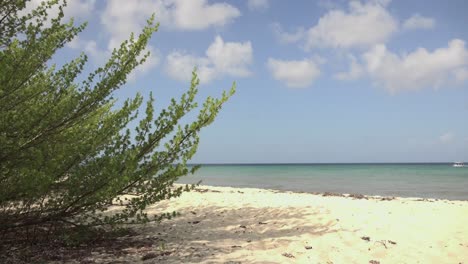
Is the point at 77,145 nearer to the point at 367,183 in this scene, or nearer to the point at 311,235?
the point at 311,235

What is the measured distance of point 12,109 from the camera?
666cm

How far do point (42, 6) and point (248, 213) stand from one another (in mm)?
7496

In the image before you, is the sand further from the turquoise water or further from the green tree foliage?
the turquoise water

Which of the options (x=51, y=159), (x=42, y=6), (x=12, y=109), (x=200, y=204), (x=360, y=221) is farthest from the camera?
(x=200, y=204)

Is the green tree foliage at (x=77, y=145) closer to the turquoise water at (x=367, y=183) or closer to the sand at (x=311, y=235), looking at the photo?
the sand at (x=311, y=235)

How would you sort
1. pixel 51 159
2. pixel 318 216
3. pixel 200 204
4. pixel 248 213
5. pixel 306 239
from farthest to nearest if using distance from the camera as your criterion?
pixel 200 204, pixel 248 213, pixel 318 216, pixel 306 239, pixel 51 159

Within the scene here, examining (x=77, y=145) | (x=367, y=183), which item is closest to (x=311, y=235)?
(x=77, y=145)

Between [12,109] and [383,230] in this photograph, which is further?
[383,230]

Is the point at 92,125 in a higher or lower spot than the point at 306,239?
higher

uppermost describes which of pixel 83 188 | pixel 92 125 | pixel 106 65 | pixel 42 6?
pixel 42 6

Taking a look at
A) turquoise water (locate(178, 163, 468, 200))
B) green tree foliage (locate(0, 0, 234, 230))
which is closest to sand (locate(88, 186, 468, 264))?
green tree foliage (locate(0, 0, 234, 230))

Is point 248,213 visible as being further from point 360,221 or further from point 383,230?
point 383,230

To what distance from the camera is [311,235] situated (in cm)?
891

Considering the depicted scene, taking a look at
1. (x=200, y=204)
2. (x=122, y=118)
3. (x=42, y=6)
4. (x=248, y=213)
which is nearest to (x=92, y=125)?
(x=122, y=118)
